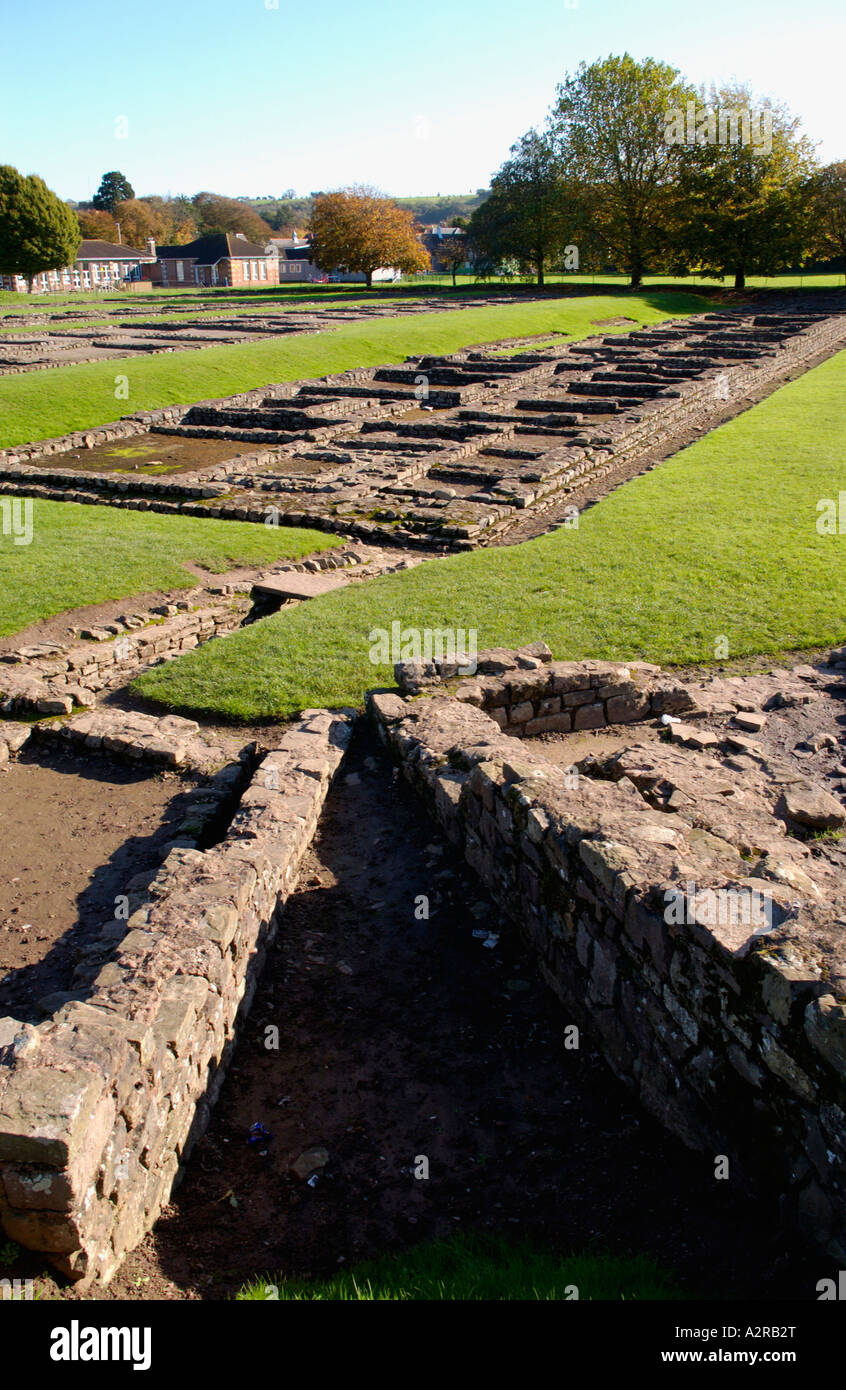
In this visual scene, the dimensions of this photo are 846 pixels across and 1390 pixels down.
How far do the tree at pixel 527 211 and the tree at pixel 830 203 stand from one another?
52.4 feet

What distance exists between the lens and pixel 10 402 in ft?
Answer: 81.0

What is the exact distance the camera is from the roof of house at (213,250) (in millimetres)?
96438

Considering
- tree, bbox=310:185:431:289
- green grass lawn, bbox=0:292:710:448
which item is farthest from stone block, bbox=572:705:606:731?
tree, bbox=310:185:431:289

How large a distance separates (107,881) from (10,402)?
2133 centimetres

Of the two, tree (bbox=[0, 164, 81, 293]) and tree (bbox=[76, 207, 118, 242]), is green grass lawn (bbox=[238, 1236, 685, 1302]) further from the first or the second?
tree (bbox=[76, 207, 118, 242])

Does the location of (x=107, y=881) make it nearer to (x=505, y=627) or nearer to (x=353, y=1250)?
(x=353, y=1250)

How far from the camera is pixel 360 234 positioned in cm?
7194

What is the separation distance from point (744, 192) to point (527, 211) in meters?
14.8

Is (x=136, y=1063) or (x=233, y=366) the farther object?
(x=233, y=366)

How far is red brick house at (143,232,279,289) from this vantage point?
96562 millimetres

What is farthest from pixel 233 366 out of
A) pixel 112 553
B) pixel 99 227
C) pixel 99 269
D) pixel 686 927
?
pixel 99 227

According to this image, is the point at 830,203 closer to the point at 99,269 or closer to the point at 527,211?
the point at 527,211
